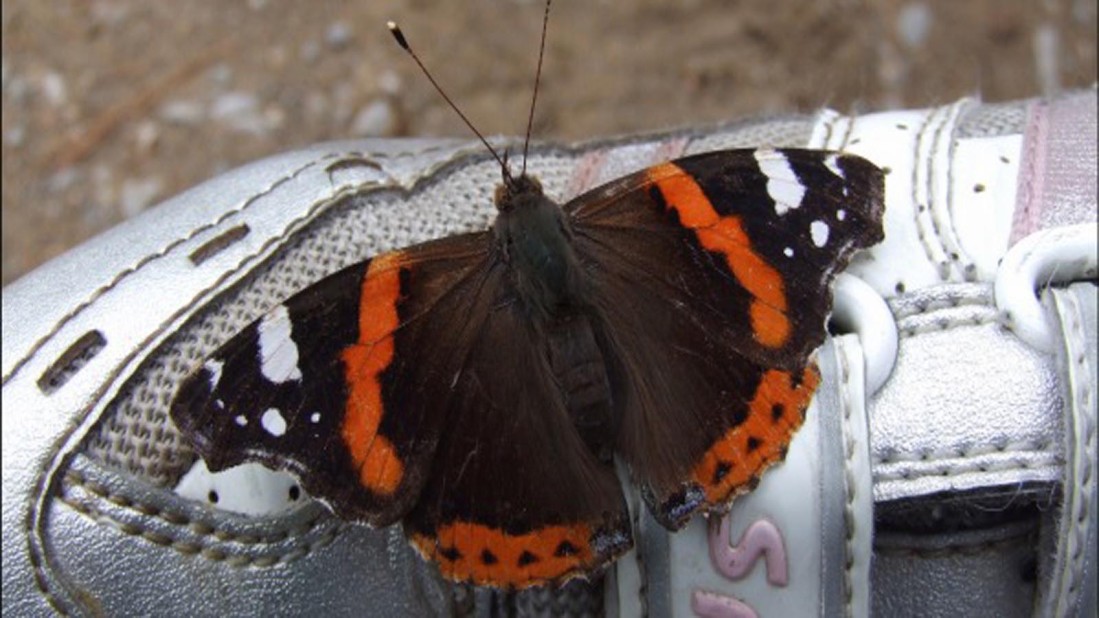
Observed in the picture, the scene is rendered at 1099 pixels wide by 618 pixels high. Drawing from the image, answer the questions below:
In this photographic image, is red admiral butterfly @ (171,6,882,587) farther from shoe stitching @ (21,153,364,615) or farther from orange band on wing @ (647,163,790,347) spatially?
shoe stitching @ (21,153,364,615)

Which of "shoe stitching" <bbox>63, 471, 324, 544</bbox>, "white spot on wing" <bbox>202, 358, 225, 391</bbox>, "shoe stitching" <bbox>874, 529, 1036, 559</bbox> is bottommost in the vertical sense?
"shoe stitching" <bbox>874, 529, 1036, 559</bbox>

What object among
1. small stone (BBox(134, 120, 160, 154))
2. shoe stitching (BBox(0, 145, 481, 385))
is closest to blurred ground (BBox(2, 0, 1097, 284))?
small stone (BBox(134, 120, 160, 154))

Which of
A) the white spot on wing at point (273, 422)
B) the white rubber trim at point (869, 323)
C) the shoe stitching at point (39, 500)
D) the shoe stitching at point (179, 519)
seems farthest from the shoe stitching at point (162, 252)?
the white rubber trim at point (869, 323)

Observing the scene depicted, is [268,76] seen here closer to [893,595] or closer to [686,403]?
[686,403]

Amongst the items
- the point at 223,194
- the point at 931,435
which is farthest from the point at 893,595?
the point at 223,194

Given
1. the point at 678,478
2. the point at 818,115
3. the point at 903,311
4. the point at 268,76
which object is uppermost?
the point at 268,76

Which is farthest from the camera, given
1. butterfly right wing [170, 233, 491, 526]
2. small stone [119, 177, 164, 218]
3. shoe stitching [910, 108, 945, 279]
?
small stone [119, 177, 164, 218]

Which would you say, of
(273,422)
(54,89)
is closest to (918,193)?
(273,422)

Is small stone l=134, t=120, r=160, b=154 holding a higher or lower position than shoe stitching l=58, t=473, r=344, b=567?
higher
